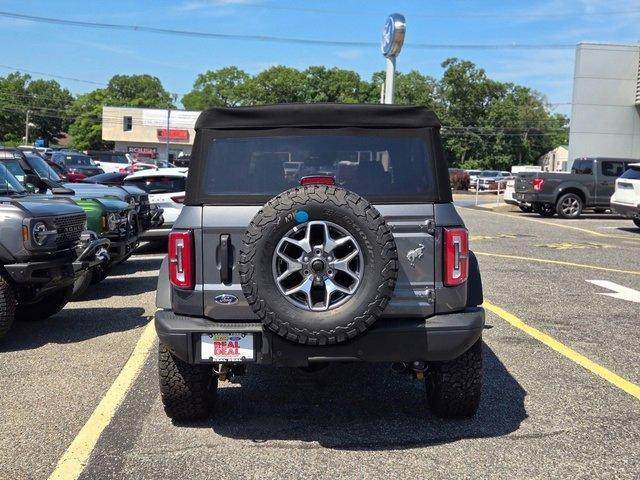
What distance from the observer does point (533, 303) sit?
8.54 metres

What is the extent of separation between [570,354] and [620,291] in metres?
3.63

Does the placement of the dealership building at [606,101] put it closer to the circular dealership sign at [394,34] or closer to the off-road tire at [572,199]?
the off-road tire at [572,199]

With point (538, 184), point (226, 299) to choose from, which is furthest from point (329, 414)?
point (538, 184)

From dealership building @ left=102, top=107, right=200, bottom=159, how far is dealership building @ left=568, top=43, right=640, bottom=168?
180 ft

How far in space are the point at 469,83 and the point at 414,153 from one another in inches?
3341

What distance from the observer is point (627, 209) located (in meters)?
17.6

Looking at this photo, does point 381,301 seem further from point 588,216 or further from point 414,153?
point 588,216

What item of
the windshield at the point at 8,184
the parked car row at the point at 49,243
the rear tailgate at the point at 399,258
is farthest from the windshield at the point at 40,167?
the rear tailgate at the point at 399,258

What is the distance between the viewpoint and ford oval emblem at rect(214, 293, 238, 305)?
13.4 feet

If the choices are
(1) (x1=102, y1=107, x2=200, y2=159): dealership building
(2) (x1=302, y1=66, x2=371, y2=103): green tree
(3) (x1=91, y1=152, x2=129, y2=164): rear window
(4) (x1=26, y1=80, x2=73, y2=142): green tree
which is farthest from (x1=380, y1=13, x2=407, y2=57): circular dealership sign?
(4) (x1=26, y1=80, x2=73, y2=142): green tree

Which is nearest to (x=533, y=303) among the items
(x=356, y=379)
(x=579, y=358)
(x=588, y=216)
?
(x=579, y=358)

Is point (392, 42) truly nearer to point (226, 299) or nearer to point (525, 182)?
point (525, 182)

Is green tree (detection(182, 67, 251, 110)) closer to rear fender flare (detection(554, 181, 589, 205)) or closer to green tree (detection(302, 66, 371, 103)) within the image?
green tree (detection(302, 66, 371, 103))

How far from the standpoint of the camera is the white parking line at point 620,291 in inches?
351
